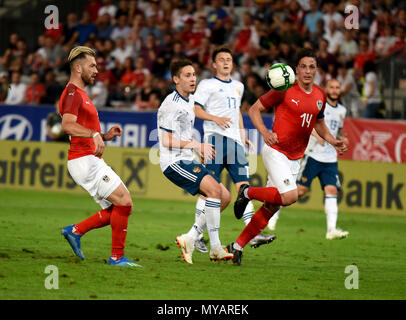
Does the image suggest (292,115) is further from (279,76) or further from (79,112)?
(79,112)

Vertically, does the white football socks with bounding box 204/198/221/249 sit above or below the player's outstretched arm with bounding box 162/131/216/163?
below

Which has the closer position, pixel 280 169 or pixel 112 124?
pixel 280 169

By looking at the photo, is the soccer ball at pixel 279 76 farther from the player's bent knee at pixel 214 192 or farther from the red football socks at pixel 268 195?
the player's bent knee at pixel 214 192

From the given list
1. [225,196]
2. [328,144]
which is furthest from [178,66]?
[328,144]

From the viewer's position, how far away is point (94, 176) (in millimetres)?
8508

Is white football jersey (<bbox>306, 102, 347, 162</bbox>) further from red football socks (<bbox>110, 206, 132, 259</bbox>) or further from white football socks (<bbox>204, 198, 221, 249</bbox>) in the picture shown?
red football socks (<bbox>110, 206, 132, 259</bbox>)

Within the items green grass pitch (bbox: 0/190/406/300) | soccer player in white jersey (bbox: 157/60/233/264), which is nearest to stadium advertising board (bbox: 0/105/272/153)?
green grass pitch (bbox: 0/190/406/300)

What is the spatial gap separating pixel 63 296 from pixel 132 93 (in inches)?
516

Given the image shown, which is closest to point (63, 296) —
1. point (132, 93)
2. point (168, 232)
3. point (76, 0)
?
point (168, 232)

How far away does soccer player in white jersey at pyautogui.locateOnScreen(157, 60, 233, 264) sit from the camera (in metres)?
8.93

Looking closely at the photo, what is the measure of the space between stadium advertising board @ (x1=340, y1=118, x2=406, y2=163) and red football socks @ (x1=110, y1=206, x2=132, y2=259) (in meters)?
9.22

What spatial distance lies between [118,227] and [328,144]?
5210 millimetres

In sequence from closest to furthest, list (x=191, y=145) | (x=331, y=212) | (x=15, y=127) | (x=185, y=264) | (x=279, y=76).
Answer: (x=191, y=145) → (x=279, y=76) → (x=185, y=264) → (x=331, y=212) → (x=15, y=127)

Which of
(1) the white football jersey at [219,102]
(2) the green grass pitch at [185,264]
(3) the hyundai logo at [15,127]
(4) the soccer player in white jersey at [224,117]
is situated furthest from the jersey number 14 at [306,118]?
(3) the hyundai logo at [15,127]
